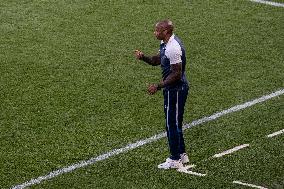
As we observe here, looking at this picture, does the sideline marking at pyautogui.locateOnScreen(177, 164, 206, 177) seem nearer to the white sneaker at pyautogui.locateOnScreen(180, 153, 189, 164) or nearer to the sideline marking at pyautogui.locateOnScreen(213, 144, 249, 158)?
the white sneaker at pyautogui.locateOnScreen(180, 153, 189, 164)

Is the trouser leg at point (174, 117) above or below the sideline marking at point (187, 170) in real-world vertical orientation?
above

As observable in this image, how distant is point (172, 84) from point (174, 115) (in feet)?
1.39

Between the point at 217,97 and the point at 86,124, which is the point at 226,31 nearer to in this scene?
the point at 217,97

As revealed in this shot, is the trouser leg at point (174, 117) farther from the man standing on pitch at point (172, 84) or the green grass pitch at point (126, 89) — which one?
the green grass pitch at point (126, 89)

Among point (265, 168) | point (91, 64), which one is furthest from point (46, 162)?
point (91, 64)

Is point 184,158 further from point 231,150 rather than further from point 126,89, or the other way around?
point 126,89

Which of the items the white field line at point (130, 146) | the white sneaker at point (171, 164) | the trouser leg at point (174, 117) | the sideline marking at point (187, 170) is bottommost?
the white field line at point (130, 146)

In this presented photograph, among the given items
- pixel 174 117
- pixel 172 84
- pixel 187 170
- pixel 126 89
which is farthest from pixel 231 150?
pixel 126 89

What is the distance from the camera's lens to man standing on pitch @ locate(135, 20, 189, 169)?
9.15m

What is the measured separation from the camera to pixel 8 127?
36.4 feet

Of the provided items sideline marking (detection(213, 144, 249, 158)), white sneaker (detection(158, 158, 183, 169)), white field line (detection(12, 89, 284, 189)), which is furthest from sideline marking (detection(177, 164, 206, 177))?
white field line (detection(12, 89, 284, 189))

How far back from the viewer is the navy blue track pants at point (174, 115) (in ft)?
30.7

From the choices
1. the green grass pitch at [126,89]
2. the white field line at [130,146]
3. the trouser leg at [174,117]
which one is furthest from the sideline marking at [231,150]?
the white field line at [130,146]

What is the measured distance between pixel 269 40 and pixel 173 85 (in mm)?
5667
